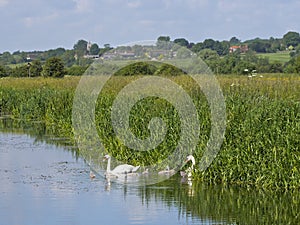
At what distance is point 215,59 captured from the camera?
1280 inches

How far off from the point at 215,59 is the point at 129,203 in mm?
22636

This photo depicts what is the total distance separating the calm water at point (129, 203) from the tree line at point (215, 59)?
793 centimetres

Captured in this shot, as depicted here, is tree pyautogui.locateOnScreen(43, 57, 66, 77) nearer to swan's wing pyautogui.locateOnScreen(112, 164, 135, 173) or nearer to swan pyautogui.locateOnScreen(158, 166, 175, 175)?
swan's wing pyautogui.locateOnScreen(112, 164, 135, 173)

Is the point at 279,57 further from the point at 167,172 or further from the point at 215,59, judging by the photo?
the point at 167,172

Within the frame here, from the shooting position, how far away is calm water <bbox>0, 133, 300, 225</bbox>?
31.4 ft

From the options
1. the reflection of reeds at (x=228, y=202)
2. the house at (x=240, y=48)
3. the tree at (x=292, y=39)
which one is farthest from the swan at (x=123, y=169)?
the tree at (x=292, y=39)

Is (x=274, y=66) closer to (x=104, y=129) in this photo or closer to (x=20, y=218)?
(x=104, y=129)

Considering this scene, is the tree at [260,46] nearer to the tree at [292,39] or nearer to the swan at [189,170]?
the tree at [292,39]

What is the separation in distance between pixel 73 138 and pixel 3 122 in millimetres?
6383

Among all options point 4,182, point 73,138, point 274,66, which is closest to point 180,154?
point 4,182

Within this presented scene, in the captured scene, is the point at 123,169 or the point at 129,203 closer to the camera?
the point at 129,203

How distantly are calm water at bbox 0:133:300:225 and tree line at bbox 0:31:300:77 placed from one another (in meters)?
7.93

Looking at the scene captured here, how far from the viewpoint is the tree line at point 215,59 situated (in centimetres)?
2998

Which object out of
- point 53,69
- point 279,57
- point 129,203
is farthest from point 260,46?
point 129,203
